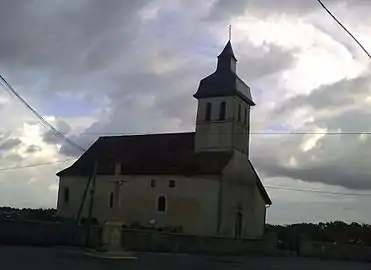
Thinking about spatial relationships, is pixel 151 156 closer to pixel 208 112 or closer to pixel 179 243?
pixel 208 112

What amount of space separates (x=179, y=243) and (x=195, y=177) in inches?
711

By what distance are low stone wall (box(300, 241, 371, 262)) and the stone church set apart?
28.8 ft

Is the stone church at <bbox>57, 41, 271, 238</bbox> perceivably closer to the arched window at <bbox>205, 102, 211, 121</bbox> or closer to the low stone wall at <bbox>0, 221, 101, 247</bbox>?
the arched window at <bbox>205, 102, 211, 121</bbox>

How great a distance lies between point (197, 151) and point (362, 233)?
50.9 feet

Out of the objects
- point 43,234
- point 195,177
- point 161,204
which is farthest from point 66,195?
point 43,234

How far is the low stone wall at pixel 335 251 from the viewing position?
139 ft

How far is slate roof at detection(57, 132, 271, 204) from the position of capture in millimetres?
52375

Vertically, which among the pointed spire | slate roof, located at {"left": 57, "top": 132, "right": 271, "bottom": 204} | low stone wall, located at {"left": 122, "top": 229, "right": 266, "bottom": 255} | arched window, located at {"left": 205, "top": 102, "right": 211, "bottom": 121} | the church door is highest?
the pointed spire

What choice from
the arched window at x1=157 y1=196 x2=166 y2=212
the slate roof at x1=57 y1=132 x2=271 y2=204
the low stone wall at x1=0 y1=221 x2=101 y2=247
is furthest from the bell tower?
the low stone wall at x1=0 y1=221 x2=101 y2=247

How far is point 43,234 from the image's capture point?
31.9m

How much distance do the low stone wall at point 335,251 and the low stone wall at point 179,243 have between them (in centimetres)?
593

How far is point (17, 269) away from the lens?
1538cm

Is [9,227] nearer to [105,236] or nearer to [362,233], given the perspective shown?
[105,236]

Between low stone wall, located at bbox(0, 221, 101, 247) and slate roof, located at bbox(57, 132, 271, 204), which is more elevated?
slate roof, located at bbox(57, 132, 271, 204)
